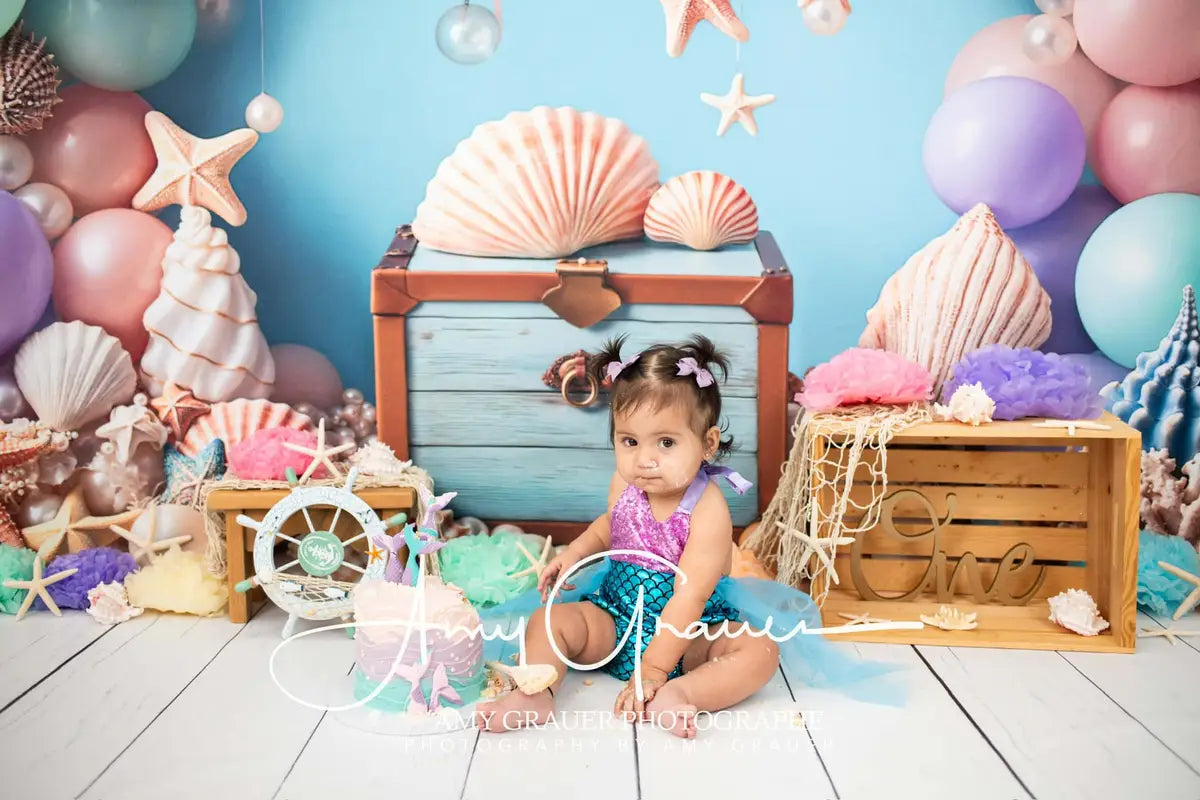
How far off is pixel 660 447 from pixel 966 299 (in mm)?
956

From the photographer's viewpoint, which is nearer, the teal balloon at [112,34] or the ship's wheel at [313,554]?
the ship's wheel at [313,554]

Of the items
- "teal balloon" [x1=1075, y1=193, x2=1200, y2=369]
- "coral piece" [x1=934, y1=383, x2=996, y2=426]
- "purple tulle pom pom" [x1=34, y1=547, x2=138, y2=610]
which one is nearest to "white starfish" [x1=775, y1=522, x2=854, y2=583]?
"coral piece" [x1=934, y1=383, x2=996, y2=426]

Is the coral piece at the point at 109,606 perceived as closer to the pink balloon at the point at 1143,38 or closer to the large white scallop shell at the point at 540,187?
the large white scallop shell at the point at 540,187

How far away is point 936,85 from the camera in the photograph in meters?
2.74

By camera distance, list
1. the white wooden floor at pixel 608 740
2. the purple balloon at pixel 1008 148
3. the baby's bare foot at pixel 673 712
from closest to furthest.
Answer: the white wooden floor at pixel 608 740 → the baby's bare foot at pixel 673 712 → the purple balloon at pixel 1008 148

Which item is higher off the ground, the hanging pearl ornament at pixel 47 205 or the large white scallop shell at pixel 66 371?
the hanging pearl ornament at pixel 47 205

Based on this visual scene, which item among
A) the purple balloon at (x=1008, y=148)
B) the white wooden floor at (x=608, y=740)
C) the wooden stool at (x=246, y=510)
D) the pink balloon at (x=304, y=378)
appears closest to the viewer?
the white wooden floor at (x=608, y=740)

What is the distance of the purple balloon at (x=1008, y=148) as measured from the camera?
2578mm

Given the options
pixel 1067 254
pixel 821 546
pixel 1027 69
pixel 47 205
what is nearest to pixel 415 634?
pixel 821 546

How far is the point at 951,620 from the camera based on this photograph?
7.43ft

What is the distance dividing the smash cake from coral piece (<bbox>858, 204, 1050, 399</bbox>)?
4.10 ft

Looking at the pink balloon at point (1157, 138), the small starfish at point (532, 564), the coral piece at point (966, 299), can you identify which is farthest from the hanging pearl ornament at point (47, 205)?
the pink balloon at point (1157, 138)

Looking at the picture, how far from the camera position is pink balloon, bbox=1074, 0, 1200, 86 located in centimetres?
254

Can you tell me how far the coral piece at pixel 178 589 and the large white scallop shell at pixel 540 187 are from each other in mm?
920
